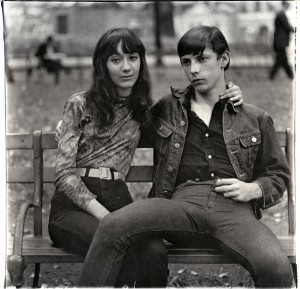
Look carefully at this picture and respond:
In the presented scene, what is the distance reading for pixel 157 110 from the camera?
6.09 feet

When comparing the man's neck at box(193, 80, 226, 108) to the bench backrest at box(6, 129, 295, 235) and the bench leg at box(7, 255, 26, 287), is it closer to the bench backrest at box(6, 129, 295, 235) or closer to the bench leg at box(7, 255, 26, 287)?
the bench backrest at box(6, 129, 295, 235)

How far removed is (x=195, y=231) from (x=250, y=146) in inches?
13.9

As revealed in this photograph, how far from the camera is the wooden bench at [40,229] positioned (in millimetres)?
1707

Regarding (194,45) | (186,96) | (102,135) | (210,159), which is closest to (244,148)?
(210,159)

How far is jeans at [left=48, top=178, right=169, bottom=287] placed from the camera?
1585mm

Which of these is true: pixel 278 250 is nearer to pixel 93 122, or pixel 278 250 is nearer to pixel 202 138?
pixel 202 138

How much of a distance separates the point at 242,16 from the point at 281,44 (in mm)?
167

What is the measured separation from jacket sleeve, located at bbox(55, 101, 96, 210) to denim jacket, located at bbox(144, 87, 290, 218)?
10.6 inches

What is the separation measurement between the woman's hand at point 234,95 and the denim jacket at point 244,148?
0.06 feet

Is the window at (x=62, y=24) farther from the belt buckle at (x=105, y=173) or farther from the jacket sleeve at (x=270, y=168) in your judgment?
the jacket sleeve at (x=270, y=168)

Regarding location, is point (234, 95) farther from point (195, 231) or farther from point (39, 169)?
point (39, 169)
